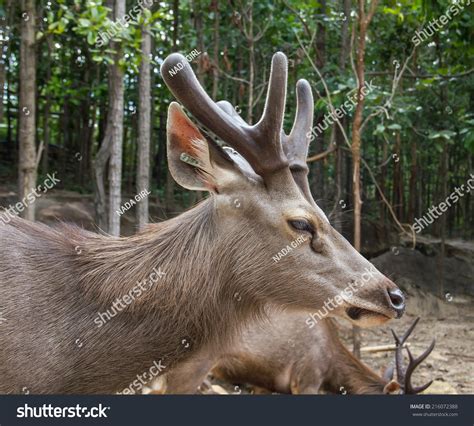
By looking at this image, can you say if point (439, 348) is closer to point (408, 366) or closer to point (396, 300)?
point (408, 366)

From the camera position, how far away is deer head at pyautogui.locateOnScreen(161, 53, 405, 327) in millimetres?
2998

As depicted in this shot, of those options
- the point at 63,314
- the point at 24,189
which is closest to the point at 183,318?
the point at 63,314

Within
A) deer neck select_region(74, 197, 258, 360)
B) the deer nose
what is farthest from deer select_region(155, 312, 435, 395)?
the deer nose

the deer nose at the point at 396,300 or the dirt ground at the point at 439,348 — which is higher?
the deer nose at the point at 396,300

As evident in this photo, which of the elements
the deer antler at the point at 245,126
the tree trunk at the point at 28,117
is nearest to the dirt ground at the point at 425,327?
the tree trunk at the point at 28,117

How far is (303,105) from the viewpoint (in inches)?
143

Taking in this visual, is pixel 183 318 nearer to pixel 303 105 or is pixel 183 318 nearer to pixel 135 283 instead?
pixel 135 283

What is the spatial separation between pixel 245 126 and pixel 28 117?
3658 millimetres

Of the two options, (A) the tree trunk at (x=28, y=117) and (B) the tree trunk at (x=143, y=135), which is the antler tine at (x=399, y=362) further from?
(A) the tree trunk at (x=28, y=117)

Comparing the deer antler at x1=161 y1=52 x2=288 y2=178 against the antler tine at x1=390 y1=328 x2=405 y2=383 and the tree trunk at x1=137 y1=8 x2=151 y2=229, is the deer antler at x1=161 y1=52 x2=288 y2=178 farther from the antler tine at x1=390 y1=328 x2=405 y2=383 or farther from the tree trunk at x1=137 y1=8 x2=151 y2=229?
the antler tine at x1=390 y1=328 x2=405 y2=383

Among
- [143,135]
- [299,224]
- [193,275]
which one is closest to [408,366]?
[143,135]

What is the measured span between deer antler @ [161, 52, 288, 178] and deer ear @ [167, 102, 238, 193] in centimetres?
7

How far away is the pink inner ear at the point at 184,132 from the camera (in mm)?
3045

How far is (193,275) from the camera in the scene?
3012mm
